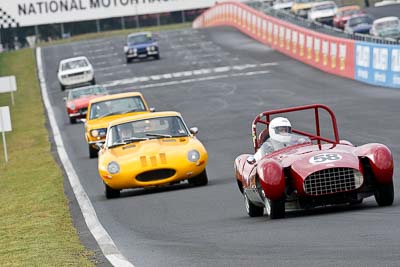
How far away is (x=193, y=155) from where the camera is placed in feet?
58.4

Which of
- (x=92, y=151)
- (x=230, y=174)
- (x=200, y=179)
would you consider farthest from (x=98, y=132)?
(x=200, y=179)

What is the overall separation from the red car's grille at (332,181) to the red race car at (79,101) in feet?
82.6

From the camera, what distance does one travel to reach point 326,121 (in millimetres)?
28422

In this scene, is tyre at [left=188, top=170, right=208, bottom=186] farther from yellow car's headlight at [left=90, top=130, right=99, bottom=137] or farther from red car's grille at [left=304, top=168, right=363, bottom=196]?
yellow car's headlight at [left=90, top=130, right=99, bottom=137]

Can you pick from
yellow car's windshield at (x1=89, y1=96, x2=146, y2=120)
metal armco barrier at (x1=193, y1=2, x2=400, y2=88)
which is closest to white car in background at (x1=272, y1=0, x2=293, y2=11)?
metal armco barrier at (x1=193, y1=2, x2=400, y2=88)

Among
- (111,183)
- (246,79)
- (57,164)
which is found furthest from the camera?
(246,79)

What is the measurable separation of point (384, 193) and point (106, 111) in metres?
15.0

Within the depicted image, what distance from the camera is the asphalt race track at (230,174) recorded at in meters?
10.0

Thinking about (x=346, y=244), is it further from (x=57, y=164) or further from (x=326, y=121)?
(x=326, y=121)

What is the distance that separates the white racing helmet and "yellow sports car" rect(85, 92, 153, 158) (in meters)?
12.3

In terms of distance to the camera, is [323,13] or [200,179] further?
[323,13]

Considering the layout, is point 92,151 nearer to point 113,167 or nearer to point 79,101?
point 113,167

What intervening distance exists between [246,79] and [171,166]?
2900 centimetres

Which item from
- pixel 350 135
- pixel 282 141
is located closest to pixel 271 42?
pixel 350 135
